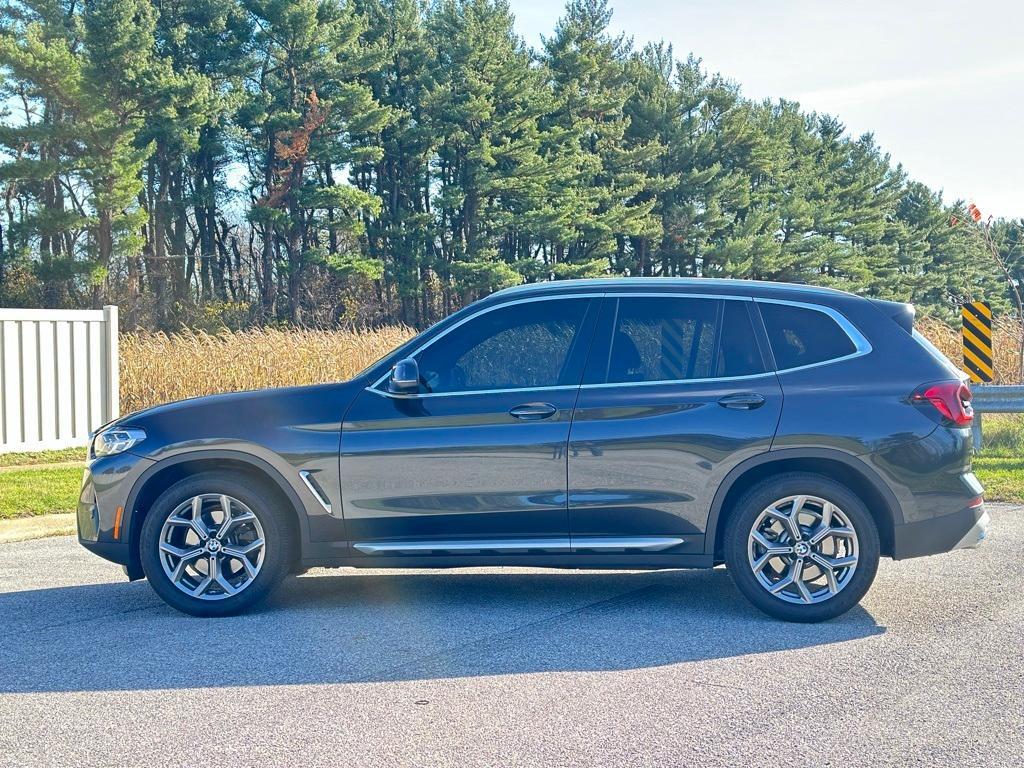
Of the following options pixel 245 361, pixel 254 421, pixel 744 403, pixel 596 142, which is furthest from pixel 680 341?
pixel 596 142

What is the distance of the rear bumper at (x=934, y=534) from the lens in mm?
6719

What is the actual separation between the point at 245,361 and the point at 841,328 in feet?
57.0

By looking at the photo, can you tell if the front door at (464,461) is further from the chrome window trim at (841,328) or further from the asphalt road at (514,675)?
the chrome window trim at (841,328)

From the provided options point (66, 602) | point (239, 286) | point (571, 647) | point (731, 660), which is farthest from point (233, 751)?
point (239, 286)

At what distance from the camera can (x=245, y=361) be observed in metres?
23.0

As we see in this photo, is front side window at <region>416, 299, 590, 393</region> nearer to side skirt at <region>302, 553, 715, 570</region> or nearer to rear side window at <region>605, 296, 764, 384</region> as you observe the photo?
rear side window at <region>605, 296, 764, 384</region>

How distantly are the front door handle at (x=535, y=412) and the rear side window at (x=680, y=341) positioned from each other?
38 cm

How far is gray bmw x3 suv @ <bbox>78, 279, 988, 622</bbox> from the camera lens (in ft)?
22.1

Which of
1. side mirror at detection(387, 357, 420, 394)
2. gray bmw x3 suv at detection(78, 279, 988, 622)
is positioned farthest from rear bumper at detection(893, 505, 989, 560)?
side mirror at detection(387, 357, 420, 394)

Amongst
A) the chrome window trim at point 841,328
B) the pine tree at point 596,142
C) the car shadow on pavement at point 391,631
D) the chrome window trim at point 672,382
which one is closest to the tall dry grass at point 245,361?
the car shadow on pavement at point 391,631

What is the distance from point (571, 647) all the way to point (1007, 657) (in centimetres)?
208

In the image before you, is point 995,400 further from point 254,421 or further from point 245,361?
point 245,361

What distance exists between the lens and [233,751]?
4.63 meters

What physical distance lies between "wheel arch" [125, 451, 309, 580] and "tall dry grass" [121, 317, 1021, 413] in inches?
560
